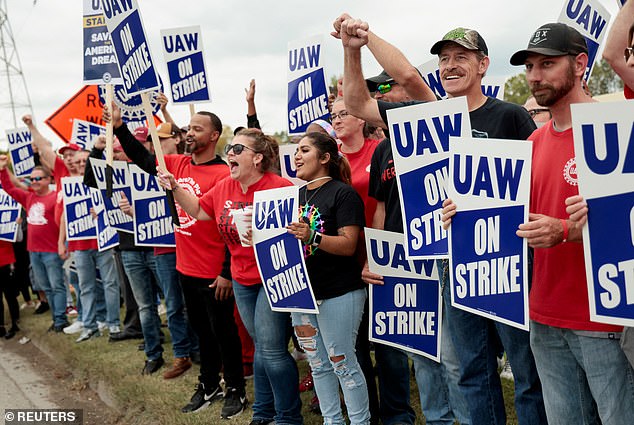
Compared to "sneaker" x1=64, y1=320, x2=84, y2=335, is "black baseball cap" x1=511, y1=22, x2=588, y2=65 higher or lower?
higher

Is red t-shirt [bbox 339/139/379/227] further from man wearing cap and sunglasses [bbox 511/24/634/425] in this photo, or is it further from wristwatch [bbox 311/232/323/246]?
man wearing cap and sunglasses [bbox 511/24/634/425]

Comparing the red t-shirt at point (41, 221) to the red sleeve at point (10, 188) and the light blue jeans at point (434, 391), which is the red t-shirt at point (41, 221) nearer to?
the red sleeve at point (10, 188)

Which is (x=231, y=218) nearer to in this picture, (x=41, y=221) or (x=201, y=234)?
(x=201, y=234)

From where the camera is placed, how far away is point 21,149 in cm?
970

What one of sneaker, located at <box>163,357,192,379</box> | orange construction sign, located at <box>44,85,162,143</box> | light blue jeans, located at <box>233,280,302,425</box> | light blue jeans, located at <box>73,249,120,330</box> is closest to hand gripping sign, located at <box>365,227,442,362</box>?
light blue jeans, located at <box>233,280,302,425</box>

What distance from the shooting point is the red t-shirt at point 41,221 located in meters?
9.26

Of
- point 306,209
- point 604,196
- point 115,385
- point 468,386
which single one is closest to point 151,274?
point 115,385

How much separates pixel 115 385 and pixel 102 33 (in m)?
3.38

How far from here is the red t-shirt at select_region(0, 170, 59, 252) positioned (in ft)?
30.4

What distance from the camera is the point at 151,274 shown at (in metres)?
6.74

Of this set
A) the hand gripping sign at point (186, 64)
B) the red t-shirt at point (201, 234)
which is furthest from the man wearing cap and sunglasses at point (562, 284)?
the hand gripping sign at point (186, 64)

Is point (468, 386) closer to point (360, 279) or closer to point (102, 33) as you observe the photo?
point (360, 279)

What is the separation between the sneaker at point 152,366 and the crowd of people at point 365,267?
1cm

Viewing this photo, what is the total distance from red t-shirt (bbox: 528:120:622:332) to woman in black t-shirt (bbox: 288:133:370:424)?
135 cm
